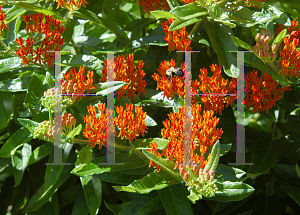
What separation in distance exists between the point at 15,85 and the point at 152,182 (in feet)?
3.16

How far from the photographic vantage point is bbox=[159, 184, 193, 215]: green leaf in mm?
1536

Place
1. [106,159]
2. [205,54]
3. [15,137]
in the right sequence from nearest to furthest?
[106,159] < [15,137] < [205,54]

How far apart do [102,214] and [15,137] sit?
2.50ft

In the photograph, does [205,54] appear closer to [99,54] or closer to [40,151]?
[99,54]

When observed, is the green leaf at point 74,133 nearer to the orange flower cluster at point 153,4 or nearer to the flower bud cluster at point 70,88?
the flower bud cluster at point 70,88

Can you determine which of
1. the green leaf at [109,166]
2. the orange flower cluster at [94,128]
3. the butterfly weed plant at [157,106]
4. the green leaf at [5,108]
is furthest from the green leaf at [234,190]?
the green leaf at [5,108]

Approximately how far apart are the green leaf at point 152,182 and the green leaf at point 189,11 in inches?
26.3

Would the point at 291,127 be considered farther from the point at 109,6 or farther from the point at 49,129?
the point at 49,129

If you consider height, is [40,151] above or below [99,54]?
below

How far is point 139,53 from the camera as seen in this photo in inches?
87.6

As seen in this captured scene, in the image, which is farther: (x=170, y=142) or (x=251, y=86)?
(x=251, y=86)

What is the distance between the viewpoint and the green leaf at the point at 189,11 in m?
1.47

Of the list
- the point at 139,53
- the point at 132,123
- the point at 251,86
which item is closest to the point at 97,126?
the point at 132,123

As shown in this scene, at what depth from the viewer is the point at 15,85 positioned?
74.1 inches
